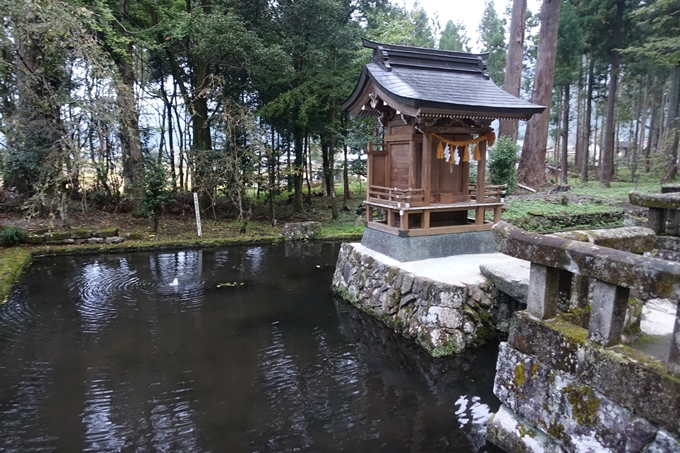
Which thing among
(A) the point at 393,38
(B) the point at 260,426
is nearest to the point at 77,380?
(B) the point at 260,426

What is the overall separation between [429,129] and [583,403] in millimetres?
6029

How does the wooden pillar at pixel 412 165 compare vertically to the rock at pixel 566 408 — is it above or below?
above

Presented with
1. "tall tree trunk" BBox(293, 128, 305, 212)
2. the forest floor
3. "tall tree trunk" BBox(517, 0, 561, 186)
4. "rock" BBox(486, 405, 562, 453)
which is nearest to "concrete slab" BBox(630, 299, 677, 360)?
"rock" BBox(486, 405, 562, 453)

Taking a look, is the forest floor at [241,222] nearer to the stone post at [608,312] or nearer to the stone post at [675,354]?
the stone post at [608,312]

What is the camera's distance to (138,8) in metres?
17.2

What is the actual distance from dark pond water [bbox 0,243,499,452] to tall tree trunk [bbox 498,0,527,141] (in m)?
12.9

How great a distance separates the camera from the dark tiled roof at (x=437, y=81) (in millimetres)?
7699

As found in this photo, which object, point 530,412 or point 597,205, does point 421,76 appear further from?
point 597,205

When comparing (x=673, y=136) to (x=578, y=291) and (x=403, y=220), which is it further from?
(x=578, y=291)

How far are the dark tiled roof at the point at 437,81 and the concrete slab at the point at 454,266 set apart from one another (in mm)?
2933

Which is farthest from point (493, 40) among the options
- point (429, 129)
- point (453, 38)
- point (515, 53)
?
point (429, 129)

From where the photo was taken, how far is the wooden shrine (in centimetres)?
800

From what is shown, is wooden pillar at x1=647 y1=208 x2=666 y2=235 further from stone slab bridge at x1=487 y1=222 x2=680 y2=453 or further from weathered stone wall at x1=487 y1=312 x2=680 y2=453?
weathered stone wall at x1=487 y1=312 x2=680 y2=453

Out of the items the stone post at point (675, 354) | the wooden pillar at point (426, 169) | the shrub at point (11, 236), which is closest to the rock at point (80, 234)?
the shrub at point (11, 236)
